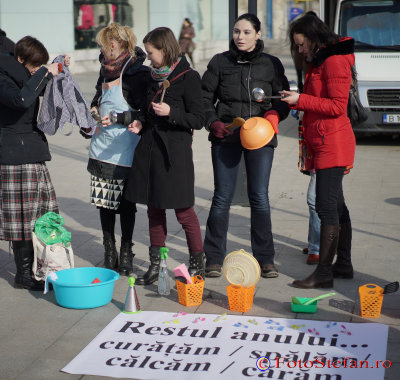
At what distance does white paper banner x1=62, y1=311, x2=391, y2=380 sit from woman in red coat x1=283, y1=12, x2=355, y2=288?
2.76ft

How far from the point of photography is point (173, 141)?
538 centimetres

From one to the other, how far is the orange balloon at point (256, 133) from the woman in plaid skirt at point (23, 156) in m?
1.41

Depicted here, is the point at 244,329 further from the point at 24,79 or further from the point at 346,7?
the point at 346,7

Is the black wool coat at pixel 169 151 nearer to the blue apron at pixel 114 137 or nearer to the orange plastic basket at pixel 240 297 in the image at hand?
the blue apron at pixel 114 137

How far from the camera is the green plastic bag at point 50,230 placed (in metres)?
5.42

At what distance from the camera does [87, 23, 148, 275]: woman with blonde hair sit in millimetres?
5500

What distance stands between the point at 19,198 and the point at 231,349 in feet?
6.58

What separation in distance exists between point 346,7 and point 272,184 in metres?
4.68

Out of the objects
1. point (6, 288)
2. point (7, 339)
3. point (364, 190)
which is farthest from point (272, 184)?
point (7, 339)

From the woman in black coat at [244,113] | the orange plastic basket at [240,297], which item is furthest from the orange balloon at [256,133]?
the orange plastic basket at [240,297]

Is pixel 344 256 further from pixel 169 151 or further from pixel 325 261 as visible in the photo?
pixel 169 151

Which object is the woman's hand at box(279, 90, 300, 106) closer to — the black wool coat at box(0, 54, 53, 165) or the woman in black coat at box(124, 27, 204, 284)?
the woman in black coat at box(124, 27, 204, 284)

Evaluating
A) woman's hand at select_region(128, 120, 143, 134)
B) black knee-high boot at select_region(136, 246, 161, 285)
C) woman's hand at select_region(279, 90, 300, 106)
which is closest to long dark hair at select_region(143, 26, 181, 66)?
woman's hand at select_region(128, 120, 143, 134)

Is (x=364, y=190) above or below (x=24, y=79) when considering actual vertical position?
below
